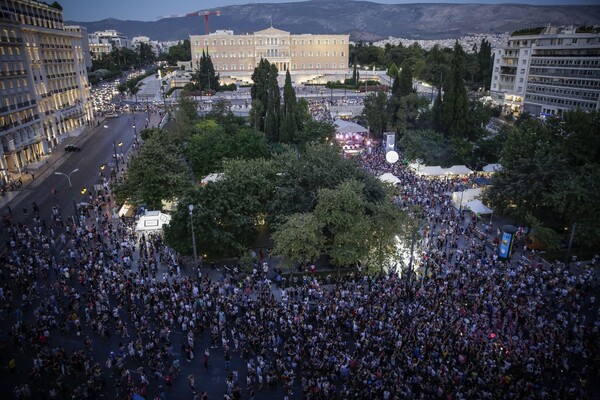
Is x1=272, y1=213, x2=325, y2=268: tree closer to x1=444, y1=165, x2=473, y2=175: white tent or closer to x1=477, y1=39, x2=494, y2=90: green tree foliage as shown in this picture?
x1=444, y1=165, x2=473, y2=175: white tent

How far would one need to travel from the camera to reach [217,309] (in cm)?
2031

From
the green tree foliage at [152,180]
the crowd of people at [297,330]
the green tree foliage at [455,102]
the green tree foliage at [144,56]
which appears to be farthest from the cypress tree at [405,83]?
the green tree foliage at [144,56]

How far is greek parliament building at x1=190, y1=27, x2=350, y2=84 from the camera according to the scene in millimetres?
108125

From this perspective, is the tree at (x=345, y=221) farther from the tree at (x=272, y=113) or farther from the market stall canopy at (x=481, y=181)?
the tree at (x=272, y=113)

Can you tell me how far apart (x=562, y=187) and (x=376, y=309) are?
1568cm

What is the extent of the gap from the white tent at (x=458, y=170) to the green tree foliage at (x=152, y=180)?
78.5 ft

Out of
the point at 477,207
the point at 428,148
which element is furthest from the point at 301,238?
the point at 428,148

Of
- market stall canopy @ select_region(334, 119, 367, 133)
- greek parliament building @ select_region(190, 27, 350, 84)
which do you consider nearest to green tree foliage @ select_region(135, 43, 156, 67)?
greek parliament building @ select_region(190, 27, 350, 84)

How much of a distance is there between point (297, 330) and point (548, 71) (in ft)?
215

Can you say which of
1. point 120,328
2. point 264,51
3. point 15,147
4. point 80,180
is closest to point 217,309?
point 120,328

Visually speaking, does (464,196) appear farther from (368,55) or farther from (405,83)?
(368,55)

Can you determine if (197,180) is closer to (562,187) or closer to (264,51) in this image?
(562,187)

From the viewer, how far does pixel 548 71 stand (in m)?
64.6

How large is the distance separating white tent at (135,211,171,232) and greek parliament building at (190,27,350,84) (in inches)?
3326
